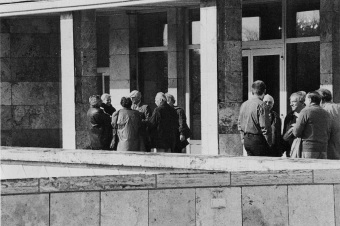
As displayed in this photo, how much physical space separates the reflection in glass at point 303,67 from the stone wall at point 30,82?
6594mm

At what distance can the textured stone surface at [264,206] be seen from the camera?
1213cm

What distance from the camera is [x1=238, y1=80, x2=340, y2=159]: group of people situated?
1589 cm

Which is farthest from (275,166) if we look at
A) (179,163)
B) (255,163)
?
(179,163)

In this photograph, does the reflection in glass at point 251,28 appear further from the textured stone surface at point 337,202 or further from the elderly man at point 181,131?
the textured stone surface at point 337,202

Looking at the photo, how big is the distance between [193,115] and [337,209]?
1375 centimetres

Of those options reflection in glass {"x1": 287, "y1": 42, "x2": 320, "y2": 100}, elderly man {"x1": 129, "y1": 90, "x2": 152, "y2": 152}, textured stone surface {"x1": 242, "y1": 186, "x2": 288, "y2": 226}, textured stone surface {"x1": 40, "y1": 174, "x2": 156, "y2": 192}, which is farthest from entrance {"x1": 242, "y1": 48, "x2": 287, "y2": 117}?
textured stone surface {"x1": 40, "y1": 174, "x2": 156, "y2": 192}

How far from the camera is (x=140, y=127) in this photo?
19.0 metres

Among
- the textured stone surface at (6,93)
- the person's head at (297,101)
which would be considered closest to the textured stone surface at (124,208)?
the person's head at (297,101)

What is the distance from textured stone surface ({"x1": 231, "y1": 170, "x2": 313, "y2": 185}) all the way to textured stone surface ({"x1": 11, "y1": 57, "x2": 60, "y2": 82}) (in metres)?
16.0

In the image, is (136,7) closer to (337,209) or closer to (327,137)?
(327,137)

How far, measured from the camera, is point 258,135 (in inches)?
661

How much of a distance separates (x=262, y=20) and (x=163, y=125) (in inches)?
241

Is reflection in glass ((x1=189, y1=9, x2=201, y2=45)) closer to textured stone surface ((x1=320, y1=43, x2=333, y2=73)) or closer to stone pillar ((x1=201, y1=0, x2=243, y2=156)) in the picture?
textured stone surface ((x1=320, y1=43, x2=333, y2=73))

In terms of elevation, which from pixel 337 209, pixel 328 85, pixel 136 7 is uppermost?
pixel 136 7
